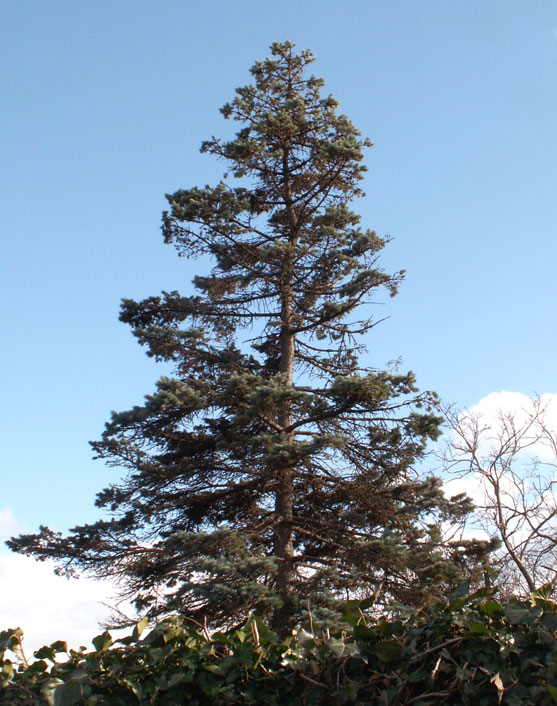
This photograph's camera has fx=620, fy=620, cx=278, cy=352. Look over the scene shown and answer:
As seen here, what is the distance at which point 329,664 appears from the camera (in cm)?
334

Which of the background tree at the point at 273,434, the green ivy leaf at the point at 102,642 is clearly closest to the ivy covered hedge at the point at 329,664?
the green ivy leaf at the point at 102,642

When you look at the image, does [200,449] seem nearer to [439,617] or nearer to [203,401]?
[203,401]

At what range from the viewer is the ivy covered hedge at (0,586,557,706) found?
2957 mm

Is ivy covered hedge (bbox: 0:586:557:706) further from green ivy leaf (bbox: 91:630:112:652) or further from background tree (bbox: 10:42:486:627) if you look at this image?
background tree (bbox: 10:42:486:627)

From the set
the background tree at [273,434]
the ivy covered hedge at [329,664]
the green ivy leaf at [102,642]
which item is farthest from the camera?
the background tree at [273,434]

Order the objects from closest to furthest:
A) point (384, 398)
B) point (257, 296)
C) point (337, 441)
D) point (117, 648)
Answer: point (117, 648) < point (337, 441) < point (384, 398) < point (257, 296)

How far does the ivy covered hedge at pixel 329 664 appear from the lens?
2957 millimetres

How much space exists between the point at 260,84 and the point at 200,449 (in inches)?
343

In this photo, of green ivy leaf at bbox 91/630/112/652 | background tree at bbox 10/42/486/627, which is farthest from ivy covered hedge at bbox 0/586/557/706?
background tree at bbox 10/42/486/627

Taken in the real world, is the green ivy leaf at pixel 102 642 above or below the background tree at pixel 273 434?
below

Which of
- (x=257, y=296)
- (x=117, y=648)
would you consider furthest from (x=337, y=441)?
(x=117, y=648)

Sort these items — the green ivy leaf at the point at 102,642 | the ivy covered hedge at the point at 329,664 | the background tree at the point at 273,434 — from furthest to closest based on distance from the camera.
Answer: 1. the background tree at the point at 273,434
2. the green ivy leaf at the point at 102,642
3. the ivy covered hedge at the point at 329,664

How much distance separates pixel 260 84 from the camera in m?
14.6

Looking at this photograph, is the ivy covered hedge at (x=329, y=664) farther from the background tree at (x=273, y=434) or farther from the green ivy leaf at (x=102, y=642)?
the background tree at (x=273, y=434)
